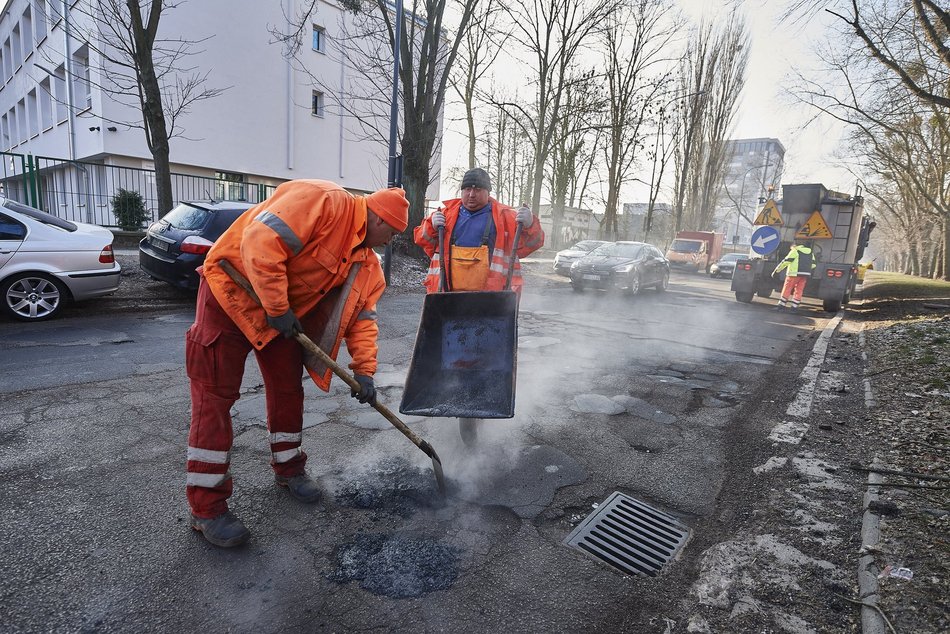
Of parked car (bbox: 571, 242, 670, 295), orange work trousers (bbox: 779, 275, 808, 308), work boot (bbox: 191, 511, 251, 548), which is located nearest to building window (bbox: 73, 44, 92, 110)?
parked car (bbox: 571, 242, 670, 295)

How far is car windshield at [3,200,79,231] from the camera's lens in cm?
588

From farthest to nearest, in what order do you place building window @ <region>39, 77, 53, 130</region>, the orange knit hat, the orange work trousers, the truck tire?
building window @ <region>39, 77, 53, 130</region> < the orange work trousers < the truck tire < the orange knit hat

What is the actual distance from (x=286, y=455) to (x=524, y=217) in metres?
2.16

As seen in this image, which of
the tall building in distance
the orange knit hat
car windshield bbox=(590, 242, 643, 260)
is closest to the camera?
the orange knit hat

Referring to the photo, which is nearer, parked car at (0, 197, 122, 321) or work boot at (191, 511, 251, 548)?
work boot at (191, 511, 251, 548)

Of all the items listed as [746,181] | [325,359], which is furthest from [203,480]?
[746,181]

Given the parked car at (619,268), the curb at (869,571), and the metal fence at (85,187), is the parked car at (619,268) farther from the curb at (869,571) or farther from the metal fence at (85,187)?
the curb at (869,571)

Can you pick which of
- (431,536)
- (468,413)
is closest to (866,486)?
(468,413)

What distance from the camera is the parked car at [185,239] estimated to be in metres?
6.82

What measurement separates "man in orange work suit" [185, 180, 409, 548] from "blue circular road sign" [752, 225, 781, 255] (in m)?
10.4

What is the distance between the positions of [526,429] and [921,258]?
44.4 m

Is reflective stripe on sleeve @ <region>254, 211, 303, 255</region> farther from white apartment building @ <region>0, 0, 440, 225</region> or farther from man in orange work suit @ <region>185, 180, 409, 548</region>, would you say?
white apartment building @ <region>0, 0, 440, 225</region>

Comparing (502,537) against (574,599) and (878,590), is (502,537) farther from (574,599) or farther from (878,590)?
(878,590)

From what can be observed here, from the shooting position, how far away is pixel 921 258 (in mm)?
35125
